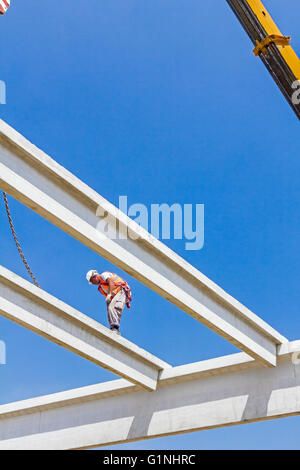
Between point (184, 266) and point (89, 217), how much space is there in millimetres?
1586

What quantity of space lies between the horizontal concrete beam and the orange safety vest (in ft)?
4.70

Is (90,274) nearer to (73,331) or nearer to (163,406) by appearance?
(73,331)

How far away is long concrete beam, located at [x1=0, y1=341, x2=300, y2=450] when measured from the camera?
9.30 m

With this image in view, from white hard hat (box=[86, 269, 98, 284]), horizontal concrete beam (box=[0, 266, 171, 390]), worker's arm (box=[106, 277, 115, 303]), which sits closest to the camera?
horizontal concrete beam (box=[0, 266, 171, 390])

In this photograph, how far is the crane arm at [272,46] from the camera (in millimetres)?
10734

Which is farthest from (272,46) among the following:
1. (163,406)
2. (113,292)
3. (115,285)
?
(163,406)

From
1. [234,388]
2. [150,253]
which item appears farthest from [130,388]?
[150,253]

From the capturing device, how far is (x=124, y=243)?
25.2 feet

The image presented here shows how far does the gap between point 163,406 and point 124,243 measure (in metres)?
3.53

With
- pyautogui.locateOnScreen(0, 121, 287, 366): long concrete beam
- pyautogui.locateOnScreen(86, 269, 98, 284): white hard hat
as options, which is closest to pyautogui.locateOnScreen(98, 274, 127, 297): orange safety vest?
pyautogui.locateOnScreen(86, 269, 98, 284): white hard hat

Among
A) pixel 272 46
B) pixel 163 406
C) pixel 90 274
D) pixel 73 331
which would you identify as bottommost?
pixel 163 406

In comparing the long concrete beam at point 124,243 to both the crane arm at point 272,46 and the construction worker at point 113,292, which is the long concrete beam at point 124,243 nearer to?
the construction worker at point 113,292

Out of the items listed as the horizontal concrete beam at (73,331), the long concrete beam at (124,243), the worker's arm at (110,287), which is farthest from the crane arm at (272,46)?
the horizontal concrete beam at (73,331)

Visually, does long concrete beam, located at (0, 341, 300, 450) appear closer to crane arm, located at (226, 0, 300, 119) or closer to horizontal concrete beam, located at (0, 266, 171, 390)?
horizontal concrete beam, located at (0, 266, 171, 390)
